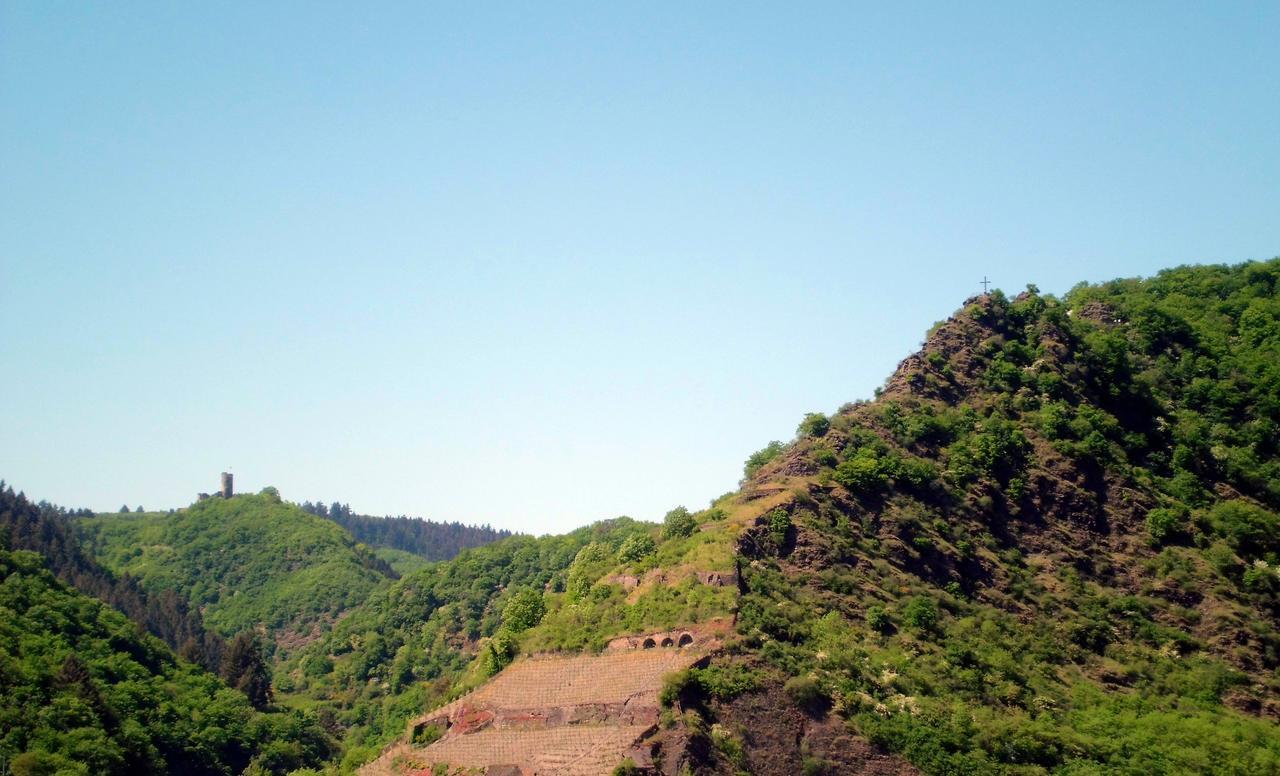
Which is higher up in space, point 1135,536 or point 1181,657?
point 1135,536

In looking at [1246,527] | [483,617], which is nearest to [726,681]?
[1246,527]

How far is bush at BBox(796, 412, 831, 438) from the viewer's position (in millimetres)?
89062

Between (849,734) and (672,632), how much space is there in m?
11.2

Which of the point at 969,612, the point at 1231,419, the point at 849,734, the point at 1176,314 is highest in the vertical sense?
the point at 1176,314

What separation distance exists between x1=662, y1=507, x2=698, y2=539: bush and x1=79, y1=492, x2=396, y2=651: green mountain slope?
9201 cm

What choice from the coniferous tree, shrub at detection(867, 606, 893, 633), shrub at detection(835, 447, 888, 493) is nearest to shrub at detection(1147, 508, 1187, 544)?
shrub at detection(835, 447, 888, 493)

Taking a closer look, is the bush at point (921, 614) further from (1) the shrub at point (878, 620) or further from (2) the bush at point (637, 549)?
(2) the bush at point (637, 549)

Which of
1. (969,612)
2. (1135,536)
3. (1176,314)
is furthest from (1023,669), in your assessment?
(1176,314)

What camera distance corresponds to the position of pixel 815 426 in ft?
292

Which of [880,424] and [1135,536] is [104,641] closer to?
[880,424]

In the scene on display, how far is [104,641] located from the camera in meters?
111

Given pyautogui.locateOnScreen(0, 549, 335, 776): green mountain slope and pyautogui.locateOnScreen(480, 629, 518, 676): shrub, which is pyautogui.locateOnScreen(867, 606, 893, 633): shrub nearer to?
pyautogui.locateOnScreen(480, 629, 518, 676): shrub

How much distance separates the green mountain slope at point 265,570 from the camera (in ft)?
552

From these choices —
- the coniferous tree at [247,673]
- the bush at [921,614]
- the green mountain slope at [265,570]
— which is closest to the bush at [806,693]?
the bush at [921,614]
